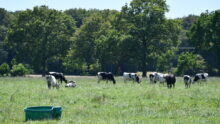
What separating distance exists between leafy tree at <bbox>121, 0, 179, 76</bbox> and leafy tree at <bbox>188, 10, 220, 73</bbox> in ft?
14.8

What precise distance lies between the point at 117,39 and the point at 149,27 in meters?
5.31

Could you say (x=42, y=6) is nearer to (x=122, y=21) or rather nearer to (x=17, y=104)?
(x=122, y=21)

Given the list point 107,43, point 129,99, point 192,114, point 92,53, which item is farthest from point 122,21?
point 192,114

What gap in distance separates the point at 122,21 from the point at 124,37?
5445 mm

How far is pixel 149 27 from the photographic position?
223 feet

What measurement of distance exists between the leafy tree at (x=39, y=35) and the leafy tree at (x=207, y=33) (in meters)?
22.4

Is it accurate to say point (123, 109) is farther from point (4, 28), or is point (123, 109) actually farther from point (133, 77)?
point (4, 28)

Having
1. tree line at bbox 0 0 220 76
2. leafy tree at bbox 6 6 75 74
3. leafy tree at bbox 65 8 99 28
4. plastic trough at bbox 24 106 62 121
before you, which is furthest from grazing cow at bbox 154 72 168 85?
leafy tree at bbox 65 8 99 28

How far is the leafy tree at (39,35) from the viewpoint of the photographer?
2970 inches

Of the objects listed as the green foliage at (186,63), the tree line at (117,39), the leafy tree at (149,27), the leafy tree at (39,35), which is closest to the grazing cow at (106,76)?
the tree line at (117,39)

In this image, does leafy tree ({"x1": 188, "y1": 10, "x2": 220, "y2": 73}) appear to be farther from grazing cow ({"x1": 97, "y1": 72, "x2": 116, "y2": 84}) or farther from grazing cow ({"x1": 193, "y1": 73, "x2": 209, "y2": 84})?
grazing cow ({"x1": 97, "y1": 72, "x2": 116, "y2": 84})

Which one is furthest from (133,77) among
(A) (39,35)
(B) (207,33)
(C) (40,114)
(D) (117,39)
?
(A) (39,35)

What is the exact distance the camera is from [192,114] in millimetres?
18078

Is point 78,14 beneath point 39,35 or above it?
above
